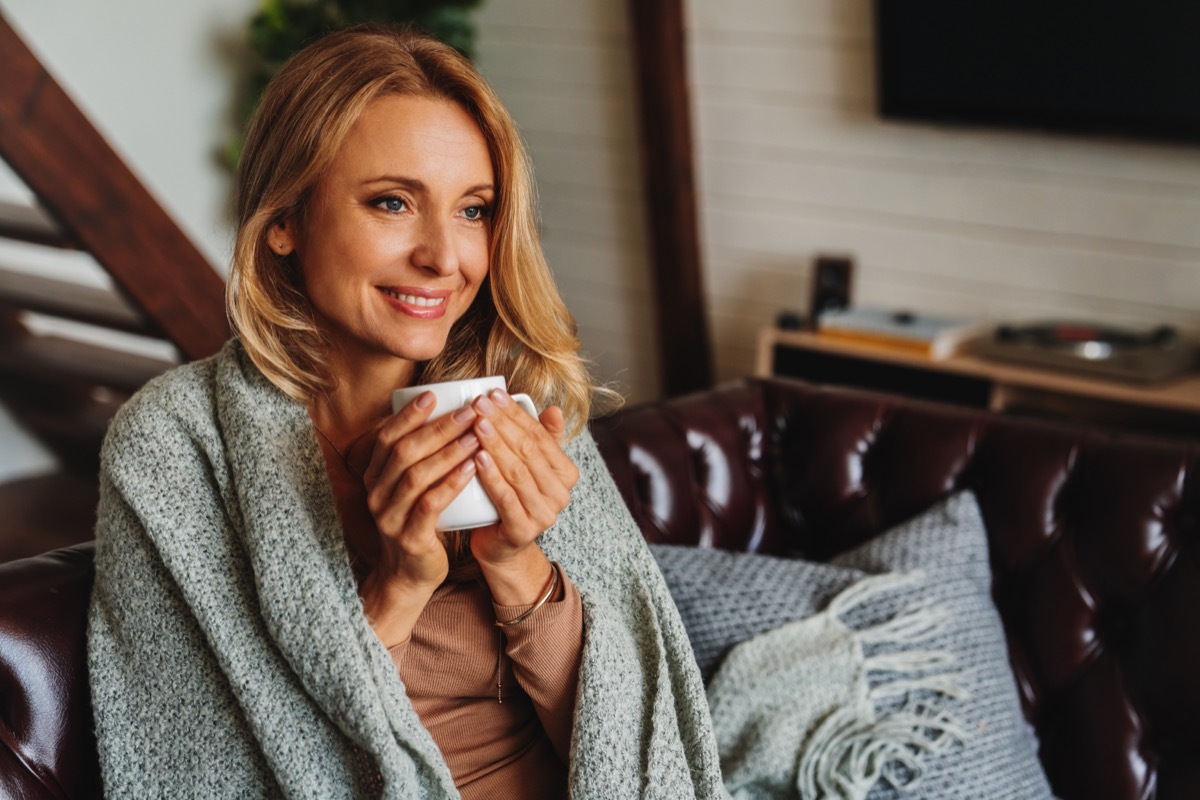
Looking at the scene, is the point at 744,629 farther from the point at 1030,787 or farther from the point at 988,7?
the point at 988,7

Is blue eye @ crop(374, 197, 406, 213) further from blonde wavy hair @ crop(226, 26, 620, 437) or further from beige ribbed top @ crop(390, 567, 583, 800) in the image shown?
beige ribbed top @ crop(390, 567, 583, 800)

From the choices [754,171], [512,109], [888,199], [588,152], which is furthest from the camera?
[512,109]

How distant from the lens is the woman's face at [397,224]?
1318 mm

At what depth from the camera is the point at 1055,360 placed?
118 inches

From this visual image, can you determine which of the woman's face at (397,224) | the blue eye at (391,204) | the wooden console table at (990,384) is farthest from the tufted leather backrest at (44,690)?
the wooden console table at (990,384)

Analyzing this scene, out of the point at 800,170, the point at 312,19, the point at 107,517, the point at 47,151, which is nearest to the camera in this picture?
the point at 107,517

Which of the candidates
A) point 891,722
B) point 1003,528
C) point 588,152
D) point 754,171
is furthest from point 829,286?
point 891,722

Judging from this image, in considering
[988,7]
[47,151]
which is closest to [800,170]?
[988,7]

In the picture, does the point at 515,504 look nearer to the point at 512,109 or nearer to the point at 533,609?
the point at 533,609

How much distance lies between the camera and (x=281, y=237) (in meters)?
1.38

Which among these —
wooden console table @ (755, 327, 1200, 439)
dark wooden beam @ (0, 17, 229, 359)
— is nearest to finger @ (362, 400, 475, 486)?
dark wooden beam @ (0, 17, 229, 359)

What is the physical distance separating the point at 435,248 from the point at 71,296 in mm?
2363

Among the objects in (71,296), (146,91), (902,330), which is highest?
(146,91)

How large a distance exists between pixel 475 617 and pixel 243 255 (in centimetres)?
45
